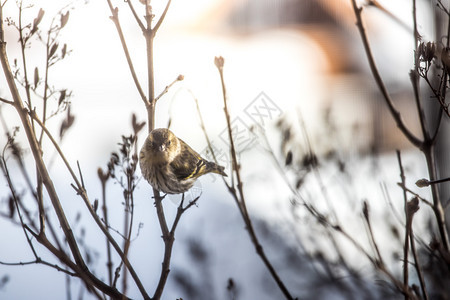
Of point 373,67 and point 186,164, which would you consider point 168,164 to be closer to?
point 186,164

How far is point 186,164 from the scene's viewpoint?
400cm

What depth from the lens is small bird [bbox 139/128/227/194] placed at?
3413mm

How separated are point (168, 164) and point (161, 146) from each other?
33 centimetres

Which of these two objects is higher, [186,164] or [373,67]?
[186,164]

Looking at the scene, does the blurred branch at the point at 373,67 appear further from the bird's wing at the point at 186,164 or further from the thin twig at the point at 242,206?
the bird's wing at the point at 186,164

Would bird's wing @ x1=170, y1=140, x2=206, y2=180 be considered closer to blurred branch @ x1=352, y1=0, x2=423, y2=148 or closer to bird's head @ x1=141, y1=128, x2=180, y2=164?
bird's head @ x1=141, y1=128, x2=180, y2=164

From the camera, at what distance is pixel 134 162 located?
1.92 meters

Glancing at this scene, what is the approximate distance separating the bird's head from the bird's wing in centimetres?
5

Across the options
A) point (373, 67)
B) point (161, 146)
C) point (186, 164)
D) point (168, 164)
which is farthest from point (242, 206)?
point (186, 164)

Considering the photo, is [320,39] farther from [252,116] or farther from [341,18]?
[252,116]

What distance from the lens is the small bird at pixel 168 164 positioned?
3413 millimetres

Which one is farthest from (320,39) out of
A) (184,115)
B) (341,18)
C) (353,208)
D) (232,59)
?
(353,208)

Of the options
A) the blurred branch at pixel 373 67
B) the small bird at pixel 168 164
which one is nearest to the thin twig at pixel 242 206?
the blurred branch at pixel 373 67

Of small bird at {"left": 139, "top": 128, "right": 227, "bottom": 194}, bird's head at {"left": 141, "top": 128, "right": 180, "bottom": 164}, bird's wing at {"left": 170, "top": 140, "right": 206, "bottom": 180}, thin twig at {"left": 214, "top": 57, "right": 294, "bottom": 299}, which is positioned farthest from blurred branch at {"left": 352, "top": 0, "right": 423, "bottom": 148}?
bird's wing at {"left": 170, "top": 140, "right": 206, "bottom": 180}
